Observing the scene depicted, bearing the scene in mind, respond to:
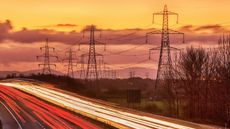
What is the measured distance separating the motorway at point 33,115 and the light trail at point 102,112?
106 inches

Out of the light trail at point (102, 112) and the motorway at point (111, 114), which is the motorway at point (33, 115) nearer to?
the motorway at point (111, 114)

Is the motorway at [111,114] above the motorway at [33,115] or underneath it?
above

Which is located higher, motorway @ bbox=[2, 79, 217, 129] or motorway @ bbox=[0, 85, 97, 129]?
motorway @ bbox=[2, 79, 217, 129]

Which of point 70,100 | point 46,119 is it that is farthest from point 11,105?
point 46,119

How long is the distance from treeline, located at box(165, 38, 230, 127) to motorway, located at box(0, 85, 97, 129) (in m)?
19.3

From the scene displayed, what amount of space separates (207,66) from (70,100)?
26.2m

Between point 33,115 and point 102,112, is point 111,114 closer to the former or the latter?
point 102,112

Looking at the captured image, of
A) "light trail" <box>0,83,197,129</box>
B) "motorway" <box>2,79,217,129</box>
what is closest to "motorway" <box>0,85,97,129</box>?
"motorway" <box>2,79,217,129</box>

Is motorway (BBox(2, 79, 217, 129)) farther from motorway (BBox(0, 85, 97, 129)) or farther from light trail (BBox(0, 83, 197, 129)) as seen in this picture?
motorway (BBox(0, 85, 97, 129))

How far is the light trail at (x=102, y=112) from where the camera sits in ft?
201

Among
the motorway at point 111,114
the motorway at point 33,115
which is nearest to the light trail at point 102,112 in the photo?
the motorway at point 111,114

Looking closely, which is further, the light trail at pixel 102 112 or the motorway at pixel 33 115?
the motorway at pixel 33 115

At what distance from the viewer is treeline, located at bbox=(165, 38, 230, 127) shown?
260 feet

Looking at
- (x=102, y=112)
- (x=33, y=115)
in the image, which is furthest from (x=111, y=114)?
(x=33, y=115)
